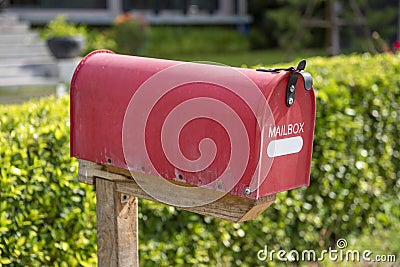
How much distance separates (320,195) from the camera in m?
4.59

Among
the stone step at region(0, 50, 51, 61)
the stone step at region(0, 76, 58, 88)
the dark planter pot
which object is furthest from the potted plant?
the stone step at region(0, 50, 51, 61)

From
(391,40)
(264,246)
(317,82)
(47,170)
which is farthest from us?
(391,40)

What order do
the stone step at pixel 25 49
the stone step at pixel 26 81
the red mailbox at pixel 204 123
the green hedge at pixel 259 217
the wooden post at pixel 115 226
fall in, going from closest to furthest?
1. the red mailbox at pixel 204 123
2. the wooden post at pixel 115 226
3. the green hedge at pixel 259 217
4. the stone step at pixel 26 81
5. the stone step at pixel 25 49

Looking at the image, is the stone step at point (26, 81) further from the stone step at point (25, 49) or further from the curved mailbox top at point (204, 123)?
the curved mailbox top at point (204, 123)

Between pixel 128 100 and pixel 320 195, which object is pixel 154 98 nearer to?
pixel 128 100

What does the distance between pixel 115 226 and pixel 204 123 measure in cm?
67

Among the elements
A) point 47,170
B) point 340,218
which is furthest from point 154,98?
point 340,218

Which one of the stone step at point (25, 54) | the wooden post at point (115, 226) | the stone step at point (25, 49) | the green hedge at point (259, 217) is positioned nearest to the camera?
the wooden post at point (115, 226)

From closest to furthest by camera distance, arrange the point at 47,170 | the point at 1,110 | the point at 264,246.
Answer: the point at 47,170
the point at 1,110
the point at 264,246

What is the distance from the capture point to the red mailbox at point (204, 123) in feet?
7.19

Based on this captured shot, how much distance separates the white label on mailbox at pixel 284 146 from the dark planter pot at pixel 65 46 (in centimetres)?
964

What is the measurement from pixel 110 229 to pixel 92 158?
11.5 inches

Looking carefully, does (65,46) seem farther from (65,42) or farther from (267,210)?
(267,210)

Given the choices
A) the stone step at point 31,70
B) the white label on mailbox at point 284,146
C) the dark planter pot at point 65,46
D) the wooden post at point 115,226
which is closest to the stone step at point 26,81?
the stone step at point 31,70
